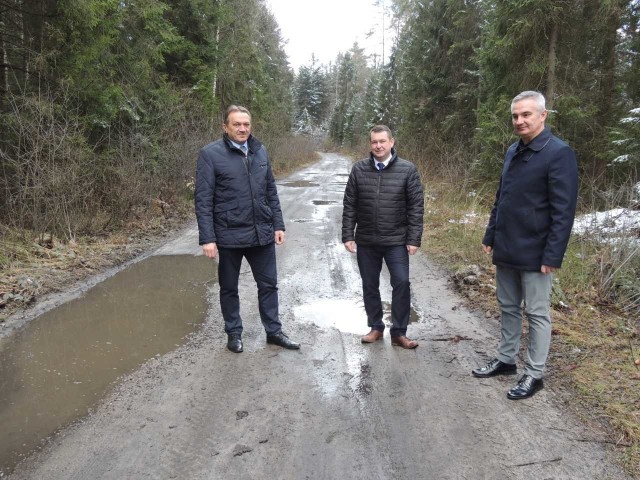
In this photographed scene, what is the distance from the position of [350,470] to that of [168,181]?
33.8 ft

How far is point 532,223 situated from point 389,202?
128 centimetres

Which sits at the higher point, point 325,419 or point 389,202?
point 389,202

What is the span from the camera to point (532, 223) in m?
3.31

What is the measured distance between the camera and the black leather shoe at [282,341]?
4235 millimetres

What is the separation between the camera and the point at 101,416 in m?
3.11

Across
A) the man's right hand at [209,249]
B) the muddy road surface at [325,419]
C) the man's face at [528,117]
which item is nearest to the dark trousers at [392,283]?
the muddy road surface at [325,419]

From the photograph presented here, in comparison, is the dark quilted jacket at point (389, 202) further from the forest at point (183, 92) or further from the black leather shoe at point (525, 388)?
the forest at point (183, 92)

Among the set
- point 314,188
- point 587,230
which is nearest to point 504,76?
point 587,230

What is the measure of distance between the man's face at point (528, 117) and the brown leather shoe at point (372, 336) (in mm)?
2202

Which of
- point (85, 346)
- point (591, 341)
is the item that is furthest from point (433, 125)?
point (85, 346)

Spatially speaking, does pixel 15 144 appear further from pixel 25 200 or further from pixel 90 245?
pixel 90 245

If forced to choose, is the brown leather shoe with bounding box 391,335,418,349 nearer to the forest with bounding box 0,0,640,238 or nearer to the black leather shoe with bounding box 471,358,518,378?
the black leather shoe with bounding box 471,358,518,378

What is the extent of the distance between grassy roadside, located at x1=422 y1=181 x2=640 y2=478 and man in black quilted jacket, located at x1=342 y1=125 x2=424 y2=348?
4.55 feet

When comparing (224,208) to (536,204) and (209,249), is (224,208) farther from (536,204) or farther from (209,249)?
(536,204)
